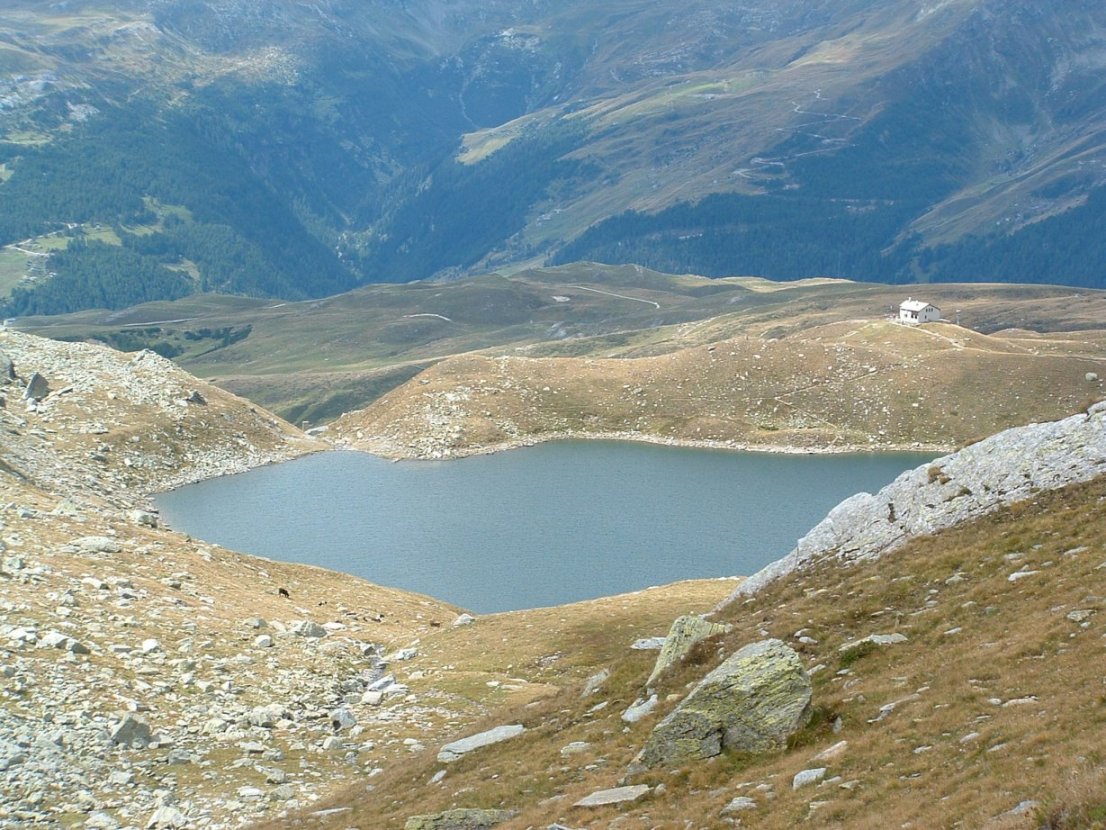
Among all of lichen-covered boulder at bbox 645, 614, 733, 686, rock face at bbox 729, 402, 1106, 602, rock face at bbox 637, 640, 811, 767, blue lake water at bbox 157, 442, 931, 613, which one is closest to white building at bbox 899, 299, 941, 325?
blue lake water at bbox 157, 442, 931, 613

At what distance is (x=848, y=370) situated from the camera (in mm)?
167375

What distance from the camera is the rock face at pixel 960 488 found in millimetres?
40062

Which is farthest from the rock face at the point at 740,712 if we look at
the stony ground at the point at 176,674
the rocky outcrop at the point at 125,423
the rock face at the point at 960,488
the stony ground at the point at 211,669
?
the rocky outcrop at the point at 125,423

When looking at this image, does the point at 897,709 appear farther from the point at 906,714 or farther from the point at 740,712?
the point at 740,712

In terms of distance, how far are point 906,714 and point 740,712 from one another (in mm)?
4200

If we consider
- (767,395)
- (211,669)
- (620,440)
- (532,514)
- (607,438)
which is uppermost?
(211,669)

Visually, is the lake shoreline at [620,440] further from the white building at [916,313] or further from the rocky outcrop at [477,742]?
the rocky outcrop at [477,742]

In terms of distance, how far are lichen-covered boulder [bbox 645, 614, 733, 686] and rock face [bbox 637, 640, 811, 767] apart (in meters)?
7.08

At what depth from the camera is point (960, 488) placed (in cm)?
4262

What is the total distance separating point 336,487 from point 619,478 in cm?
3646

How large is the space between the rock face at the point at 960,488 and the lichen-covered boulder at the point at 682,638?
29.5 feet

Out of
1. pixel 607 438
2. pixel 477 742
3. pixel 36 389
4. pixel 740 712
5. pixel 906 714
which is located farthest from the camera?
pixel 607 438

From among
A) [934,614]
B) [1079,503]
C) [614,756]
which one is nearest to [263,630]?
[614,756]

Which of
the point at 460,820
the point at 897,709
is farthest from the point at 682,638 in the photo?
the point at 897,709
